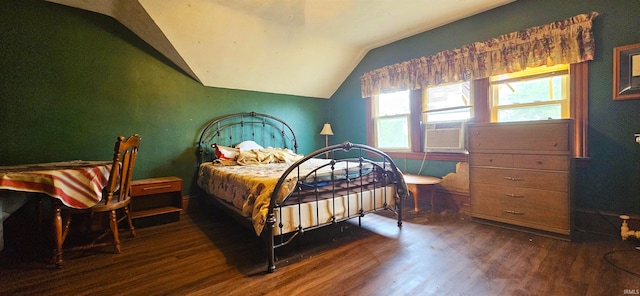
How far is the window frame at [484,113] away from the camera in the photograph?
2.51 m

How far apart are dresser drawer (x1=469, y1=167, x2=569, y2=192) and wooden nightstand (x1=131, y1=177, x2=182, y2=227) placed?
11.2 feet

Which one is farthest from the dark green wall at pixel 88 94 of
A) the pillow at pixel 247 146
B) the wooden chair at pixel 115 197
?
the wooden chair at pixel 115 197

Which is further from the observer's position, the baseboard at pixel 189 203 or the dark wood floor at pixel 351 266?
the baseboard at pixel 189 203

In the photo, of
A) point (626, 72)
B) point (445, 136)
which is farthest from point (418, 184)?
point (626, 72)

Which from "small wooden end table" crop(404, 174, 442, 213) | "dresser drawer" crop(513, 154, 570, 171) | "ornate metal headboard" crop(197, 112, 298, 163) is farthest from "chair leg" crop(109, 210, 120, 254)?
"dresser drawer" crop(513, 154, 570, 171)

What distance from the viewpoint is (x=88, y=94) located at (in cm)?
294

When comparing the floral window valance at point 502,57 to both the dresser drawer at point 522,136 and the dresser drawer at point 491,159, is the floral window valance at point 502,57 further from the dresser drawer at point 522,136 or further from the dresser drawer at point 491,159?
the dresser drawer at point 491,159

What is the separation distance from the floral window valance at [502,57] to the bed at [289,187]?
1.61 m

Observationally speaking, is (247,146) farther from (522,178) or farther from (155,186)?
(522,178)

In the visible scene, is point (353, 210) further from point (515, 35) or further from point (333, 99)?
point (333, 99)

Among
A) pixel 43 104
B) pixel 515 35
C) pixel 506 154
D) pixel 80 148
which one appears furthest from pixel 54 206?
pixel 515 35

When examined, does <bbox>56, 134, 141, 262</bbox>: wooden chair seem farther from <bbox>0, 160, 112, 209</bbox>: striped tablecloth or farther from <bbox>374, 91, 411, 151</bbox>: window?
<bbox>374, 91, 411, 151</bbox>: window

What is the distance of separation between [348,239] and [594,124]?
8.54 ft

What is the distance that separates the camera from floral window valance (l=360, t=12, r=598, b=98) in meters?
2.48
